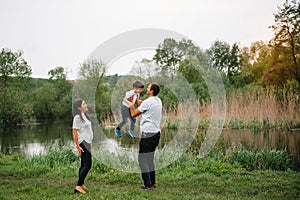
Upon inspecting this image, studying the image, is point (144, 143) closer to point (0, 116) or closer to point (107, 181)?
point (107, 181)

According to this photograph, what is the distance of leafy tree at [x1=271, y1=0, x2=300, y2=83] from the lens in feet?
82.3

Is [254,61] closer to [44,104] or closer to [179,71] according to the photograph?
[44,104]

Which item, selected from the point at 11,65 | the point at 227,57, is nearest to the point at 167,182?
the point at 227,57

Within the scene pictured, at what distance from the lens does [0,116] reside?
29688 mm

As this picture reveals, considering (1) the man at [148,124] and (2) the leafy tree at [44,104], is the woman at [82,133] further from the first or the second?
(2) the leafy tree at [44,104]

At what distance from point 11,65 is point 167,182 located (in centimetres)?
3908

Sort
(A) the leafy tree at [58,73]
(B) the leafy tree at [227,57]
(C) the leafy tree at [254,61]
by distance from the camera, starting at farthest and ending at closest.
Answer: (A) the leafy tree at [58,73] → (B) the leafy tree at [227,57] → (C) the leafy tree at [254,61]

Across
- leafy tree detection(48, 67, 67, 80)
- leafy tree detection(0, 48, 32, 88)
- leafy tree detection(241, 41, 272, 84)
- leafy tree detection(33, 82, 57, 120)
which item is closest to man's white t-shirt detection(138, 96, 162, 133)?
leafy tree detection(241, 41, 272, 84)

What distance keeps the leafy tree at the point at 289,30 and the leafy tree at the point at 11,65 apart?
29232 mm

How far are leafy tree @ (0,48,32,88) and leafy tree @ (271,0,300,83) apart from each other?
95.9 ft

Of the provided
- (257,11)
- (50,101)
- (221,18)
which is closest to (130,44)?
(221,18)

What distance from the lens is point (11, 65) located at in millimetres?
40969

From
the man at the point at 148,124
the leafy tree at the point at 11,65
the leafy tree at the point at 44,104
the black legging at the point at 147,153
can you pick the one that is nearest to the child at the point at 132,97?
the man at the point at 148,124

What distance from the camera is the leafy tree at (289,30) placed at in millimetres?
25094
